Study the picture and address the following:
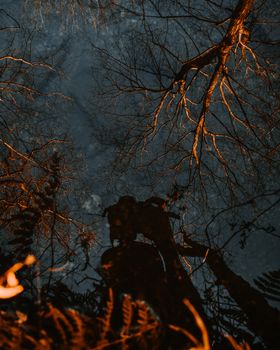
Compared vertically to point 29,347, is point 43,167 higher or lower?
higher

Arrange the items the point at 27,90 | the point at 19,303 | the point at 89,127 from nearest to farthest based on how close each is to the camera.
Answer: the point at 19,303
the point at 27,90
the point at 89,127

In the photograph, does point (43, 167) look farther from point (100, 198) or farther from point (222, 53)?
point (100, 198)

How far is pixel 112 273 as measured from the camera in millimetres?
3535

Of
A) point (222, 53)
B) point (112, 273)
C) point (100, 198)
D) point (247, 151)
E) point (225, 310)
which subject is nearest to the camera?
point (112, 273)

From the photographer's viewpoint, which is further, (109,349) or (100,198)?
(100,198)

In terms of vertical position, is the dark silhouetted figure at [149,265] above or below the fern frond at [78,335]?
above

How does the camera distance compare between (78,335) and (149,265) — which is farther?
(149,265)

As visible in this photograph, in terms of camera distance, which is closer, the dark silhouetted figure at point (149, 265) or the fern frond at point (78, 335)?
the fern frond at point (78, 335)

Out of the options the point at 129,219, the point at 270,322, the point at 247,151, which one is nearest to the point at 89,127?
the point at 247,151

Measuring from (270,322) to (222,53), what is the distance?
4230 millimetres

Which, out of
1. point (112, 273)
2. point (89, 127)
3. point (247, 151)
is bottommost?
point (112, 273)

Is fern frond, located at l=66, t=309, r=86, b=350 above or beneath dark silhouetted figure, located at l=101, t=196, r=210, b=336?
beneath

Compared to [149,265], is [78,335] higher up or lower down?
lower down

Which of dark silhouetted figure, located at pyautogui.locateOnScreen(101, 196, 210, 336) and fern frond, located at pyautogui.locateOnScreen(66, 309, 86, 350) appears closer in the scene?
fern frond, located at pyautogui.locateOnScreen(66, 309, 86, 350)
